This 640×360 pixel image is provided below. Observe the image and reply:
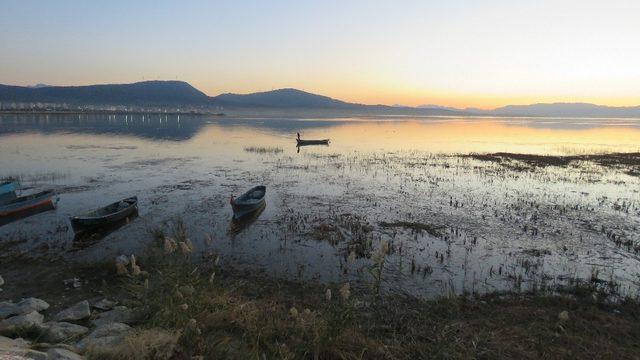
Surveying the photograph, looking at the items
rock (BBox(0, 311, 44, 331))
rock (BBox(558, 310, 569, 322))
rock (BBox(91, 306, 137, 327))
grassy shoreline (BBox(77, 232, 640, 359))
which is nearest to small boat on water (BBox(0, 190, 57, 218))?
grassy shoreline (BBox(77, 232, 640, 359))

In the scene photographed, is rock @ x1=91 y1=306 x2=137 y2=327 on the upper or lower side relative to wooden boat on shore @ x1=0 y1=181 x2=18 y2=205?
lower

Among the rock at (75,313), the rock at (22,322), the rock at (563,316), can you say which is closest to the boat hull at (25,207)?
the rock at (75,313)

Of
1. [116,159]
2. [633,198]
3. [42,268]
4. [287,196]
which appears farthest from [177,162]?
[633,198]

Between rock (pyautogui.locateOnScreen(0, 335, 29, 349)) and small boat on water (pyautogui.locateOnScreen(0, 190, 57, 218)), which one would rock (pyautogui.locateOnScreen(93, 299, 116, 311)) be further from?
small boat on water (pyautogui.locateOnScreen(0, 190, 57, 218))

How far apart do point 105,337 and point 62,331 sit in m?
1.30

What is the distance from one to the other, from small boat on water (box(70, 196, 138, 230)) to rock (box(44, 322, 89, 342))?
9.98m

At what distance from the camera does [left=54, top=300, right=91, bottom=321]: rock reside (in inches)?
354

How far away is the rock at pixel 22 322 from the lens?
770 centimetres

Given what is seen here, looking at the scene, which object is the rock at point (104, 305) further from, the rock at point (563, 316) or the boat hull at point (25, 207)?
the boat hull at point (25, 207)

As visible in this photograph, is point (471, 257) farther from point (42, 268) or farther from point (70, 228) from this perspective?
point (70, 228)

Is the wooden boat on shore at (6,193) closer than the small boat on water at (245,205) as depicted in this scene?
No

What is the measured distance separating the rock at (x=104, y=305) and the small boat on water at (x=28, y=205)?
45.4ft

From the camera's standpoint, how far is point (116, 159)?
136 ft

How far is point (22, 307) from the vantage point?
9.62m
